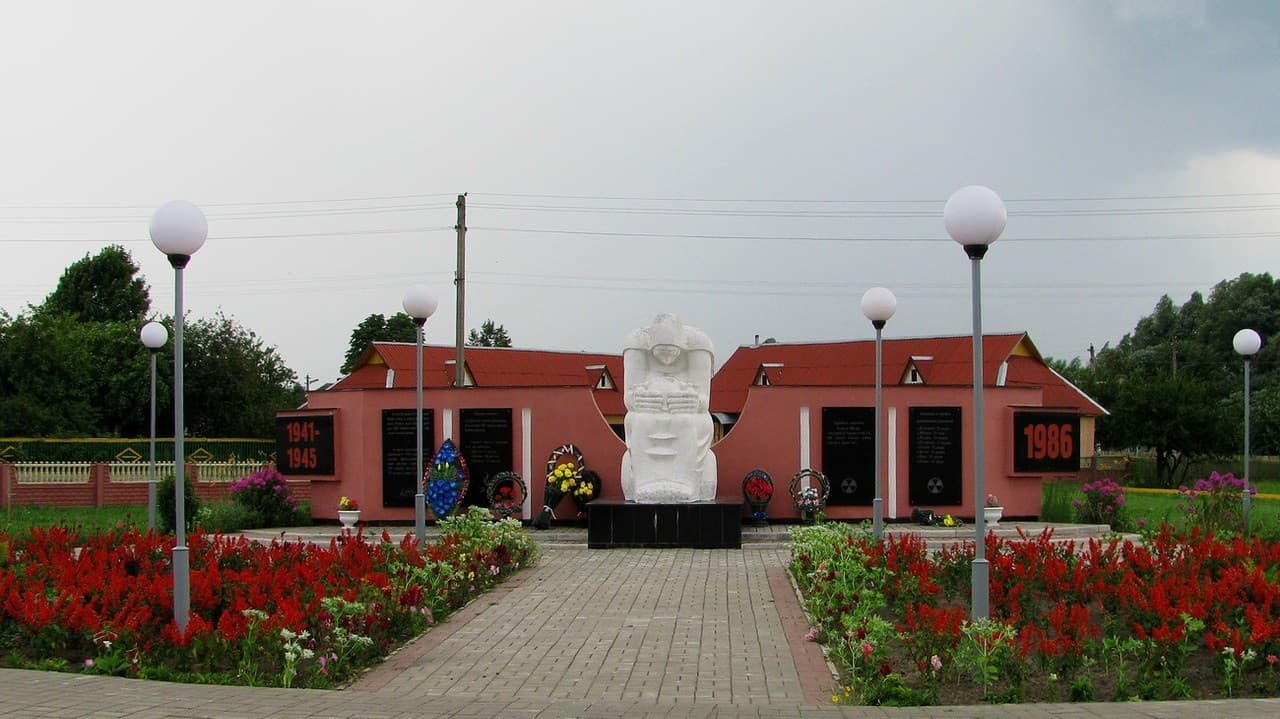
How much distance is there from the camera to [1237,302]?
54781 mm

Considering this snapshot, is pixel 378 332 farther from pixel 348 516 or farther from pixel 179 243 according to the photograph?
pixel 179 243

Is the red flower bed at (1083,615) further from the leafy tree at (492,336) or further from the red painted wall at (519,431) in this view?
the leafy tree at (492,336)

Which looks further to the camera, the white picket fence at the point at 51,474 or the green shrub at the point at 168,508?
the white picket fence at the point at 51,474

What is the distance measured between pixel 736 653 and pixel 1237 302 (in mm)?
54117

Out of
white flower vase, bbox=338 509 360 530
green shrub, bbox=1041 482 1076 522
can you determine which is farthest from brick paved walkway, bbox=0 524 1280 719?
green shrub, bbox=1041 482 1076 522

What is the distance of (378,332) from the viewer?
196 ft

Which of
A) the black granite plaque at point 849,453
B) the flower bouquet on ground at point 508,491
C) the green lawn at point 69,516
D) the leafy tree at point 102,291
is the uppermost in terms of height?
the leafy tree at point 102,291

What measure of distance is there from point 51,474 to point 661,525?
18093 mm

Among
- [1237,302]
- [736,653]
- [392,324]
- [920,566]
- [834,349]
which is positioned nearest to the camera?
[736,653]

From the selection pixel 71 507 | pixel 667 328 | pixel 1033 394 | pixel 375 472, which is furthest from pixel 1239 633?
pixel 71 507

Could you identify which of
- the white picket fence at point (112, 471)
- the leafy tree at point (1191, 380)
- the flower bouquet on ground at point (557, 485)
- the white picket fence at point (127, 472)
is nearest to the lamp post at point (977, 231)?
the flower bouquet on ground at point (557, 485)

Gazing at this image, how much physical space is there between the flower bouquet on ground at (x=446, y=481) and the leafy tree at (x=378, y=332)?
133ft

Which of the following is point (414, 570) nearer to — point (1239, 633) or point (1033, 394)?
point (1239, 633)

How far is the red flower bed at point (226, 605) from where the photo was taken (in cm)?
767
